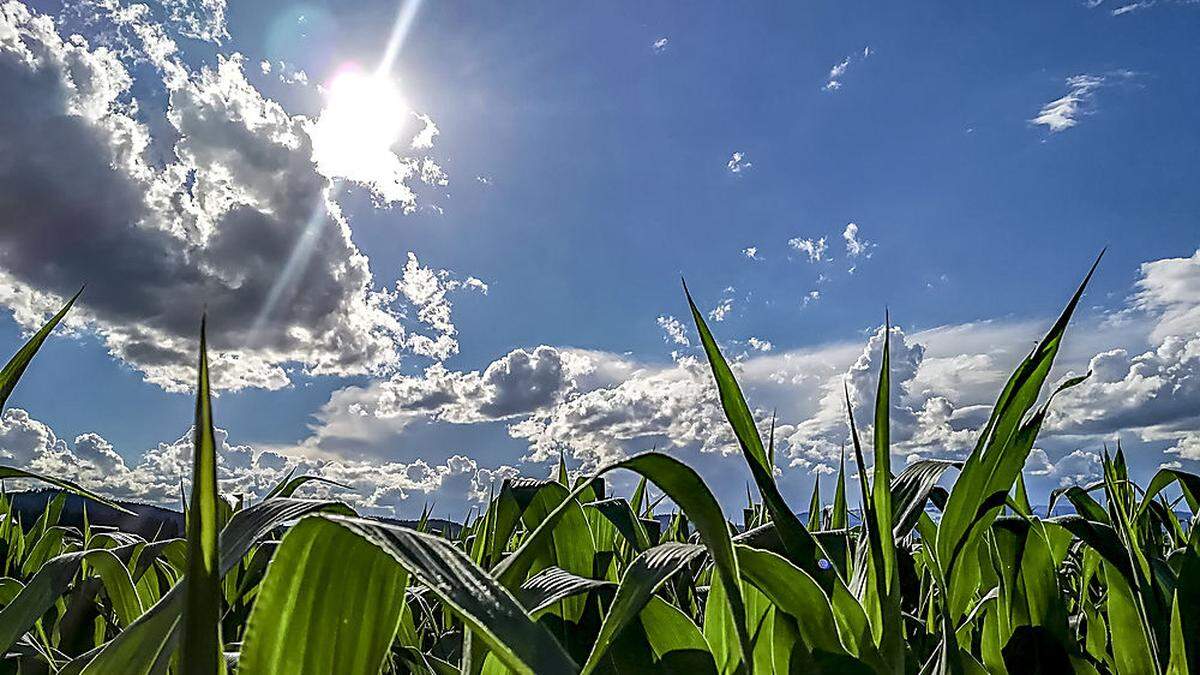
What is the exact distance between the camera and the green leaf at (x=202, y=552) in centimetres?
32

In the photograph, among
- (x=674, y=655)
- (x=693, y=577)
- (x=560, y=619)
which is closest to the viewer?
(x=674, y=655)

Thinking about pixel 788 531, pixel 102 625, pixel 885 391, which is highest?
pixel 885 391

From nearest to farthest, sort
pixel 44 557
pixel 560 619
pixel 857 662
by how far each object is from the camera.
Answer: pixel 857 662, pixel 560 619, pixel 44 557

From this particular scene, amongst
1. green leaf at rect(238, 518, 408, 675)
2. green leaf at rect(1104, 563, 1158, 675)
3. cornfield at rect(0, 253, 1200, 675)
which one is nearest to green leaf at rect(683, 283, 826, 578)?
cornfield at rect(0, 253, 1200, 675)

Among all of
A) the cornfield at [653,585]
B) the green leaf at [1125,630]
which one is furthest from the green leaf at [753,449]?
the green leaf at [1125,630]

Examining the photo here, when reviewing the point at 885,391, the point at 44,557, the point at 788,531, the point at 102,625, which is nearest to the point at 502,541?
the point at 788,531

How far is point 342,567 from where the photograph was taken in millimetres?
381

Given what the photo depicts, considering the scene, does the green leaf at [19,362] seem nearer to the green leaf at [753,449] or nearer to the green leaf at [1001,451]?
the green leaf at [753,449]

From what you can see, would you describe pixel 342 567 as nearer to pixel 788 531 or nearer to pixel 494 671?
pixel 494 671

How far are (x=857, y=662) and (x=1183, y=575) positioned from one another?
56cm

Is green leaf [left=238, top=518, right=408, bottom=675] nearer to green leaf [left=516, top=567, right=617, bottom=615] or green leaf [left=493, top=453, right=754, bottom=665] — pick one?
green leaf [left=493, top=453, right=754, bottom=665]

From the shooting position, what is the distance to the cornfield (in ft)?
1.12

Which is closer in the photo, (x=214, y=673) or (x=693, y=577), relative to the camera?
(x=214, y=673)

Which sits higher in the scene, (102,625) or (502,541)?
(502,541)
